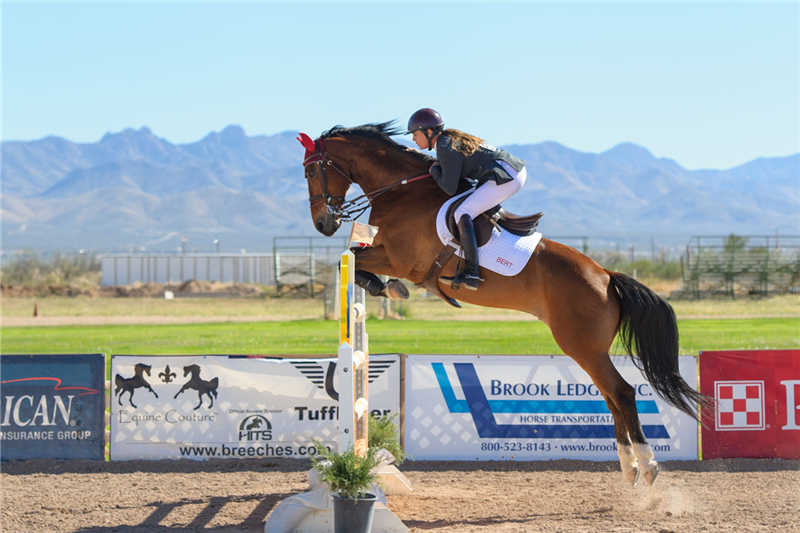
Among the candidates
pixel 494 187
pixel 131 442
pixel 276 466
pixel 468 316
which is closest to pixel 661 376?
pixel 494 187

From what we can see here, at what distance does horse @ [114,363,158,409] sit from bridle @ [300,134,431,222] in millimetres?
3467

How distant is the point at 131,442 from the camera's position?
9406 mm

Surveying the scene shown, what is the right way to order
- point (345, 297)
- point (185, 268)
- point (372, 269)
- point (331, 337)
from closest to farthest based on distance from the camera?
point (345, 297)
point (372, 269)
point (331, 337)
point (185, 268)

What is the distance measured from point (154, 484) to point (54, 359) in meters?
2.16

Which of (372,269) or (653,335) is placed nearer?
(372,269)

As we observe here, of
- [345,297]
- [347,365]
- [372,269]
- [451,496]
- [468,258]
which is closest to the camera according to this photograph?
[347,365]

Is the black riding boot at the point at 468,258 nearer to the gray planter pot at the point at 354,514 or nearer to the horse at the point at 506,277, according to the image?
the horse at the point at 506,277

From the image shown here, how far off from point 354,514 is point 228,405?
149 inches

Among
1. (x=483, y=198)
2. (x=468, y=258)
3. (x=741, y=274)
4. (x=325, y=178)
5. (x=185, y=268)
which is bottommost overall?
(x=185, y=268)

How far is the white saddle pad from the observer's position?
680 centimetres

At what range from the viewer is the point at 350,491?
5.98m

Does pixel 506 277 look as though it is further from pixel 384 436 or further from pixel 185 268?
pixel 185 268

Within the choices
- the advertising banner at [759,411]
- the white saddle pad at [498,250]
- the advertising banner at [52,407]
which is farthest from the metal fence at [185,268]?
the white saddle pad at [498,250]

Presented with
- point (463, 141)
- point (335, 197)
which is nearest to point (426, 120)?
point (463, 141)
